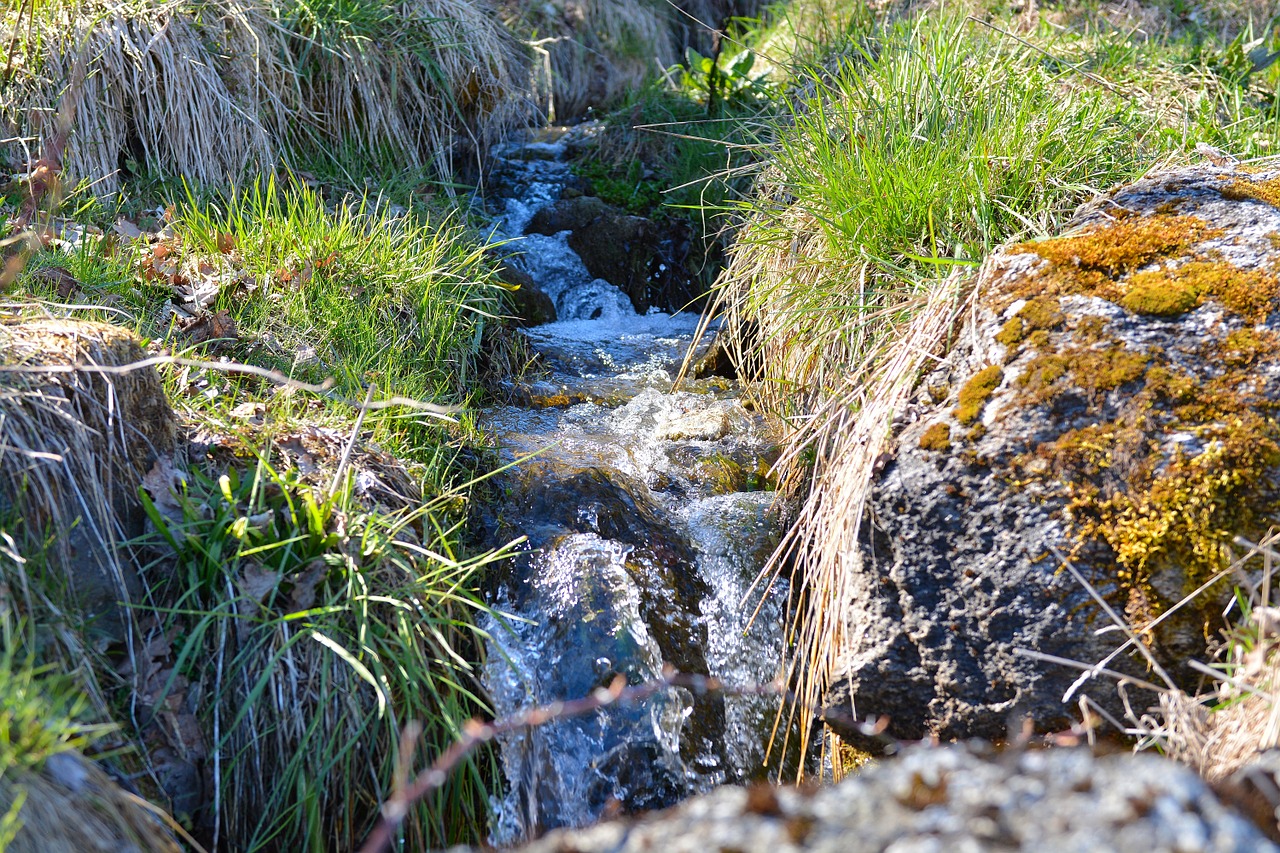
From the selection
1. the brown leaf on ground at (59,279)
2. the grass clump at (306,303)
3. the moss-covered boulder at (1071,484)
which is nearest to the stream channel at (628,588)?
the grass clump at (306,303)

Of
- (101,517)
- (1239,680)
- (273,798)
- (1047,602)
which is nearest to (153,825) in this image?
(273,798)

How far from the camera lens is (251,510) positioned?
7.25ft

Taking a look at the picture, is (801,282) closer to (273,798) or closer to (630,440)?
(630,440)

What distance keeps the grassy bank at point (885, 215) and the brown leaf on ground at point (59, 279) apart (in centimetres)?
233

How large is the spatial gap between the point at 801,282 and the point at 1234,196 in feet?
4.24

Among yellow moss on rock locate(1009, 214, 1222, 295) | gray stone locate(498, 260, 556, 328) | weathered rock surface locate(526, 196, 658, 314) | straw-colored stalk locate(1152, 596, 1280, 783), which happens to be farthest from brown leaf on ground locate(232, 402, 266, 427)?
weathered rock surface locate(526, 196, 658, 314)

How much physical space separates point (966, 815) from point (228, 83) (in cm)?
477

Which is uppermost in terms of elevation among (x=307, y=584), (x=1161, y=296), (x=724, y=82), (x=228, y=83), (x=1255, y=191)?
(x=228, y=83)

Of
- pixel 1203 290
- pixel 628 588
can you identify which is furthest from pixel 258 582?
pixel 1203 290

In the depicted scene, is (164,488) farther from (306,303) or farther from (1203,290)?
(1203,290)

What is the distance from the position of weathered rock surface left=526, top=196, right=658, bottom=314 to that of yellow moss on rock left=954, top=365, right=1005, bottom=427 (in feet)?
10.9

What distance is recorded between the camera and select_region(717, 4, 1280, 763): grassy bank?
Result: 8.23 feet

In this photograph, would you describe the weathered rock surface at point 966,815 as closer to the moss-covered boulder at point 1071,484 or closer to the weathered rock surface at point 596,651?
the moss-covered boulder at point 1071,484

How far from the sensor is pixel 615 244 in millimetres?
5566
